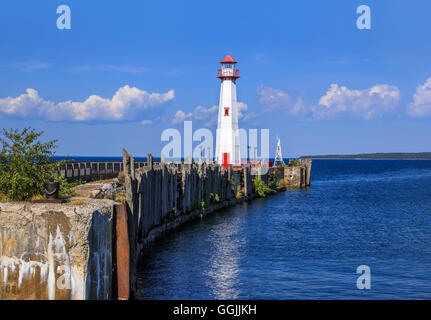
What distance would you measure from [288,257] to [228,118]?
31510mm

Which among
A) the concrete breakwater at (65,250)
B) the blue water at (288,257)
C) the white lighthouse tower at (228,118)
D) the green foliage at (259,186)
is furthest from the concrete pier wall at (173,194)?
the white lighthouse tower at (228,118)

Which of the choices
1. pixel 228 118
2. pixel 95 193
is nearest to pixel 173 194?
pixel 95 193

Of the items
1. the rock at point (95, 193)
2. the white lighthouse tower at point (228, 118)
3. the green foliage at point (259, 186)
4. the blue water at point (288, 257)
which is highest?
the white lighthouse tower at point (228, 118)

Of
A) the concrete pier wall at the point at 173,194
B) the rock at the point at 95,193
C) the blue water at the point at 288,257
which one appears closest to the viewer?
the rock at the point at 95,193

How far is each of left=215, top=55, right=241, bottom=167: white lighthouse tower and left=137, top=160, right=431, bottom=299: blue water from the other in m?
13.9

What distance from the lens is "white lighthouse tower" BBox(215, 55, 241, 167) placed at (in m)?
54.6

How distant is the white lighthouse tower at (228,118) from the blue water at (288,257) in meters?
13.9

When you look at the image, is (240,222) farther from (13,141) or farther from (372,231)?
(13,141)

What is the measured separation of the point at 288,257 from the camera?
79.8 ft

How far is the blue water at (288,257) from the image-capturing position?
1841cm

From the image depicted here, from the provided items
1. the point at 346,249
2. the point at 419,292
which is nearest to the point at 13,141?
the point at 419,292

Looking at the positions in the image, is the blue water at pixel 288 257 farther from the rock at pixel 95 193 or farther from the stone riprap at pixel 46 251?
the stone riprap at pixel 46 251

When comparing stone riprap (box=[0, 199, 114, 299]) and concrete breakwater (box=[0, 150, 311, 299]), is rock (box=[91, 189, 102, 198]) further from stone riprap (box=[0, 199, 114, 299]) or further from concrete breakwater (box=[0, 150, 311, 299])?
stone riprap (box=[0, 199, 114, 299])

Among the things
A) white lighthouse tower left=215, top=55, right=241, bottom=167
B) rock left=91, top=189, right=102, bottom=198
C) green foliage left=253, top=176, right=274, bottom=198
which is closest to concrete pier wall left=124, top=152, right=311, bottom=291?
green foliage left=253, top=176, right=274, bottom=198
